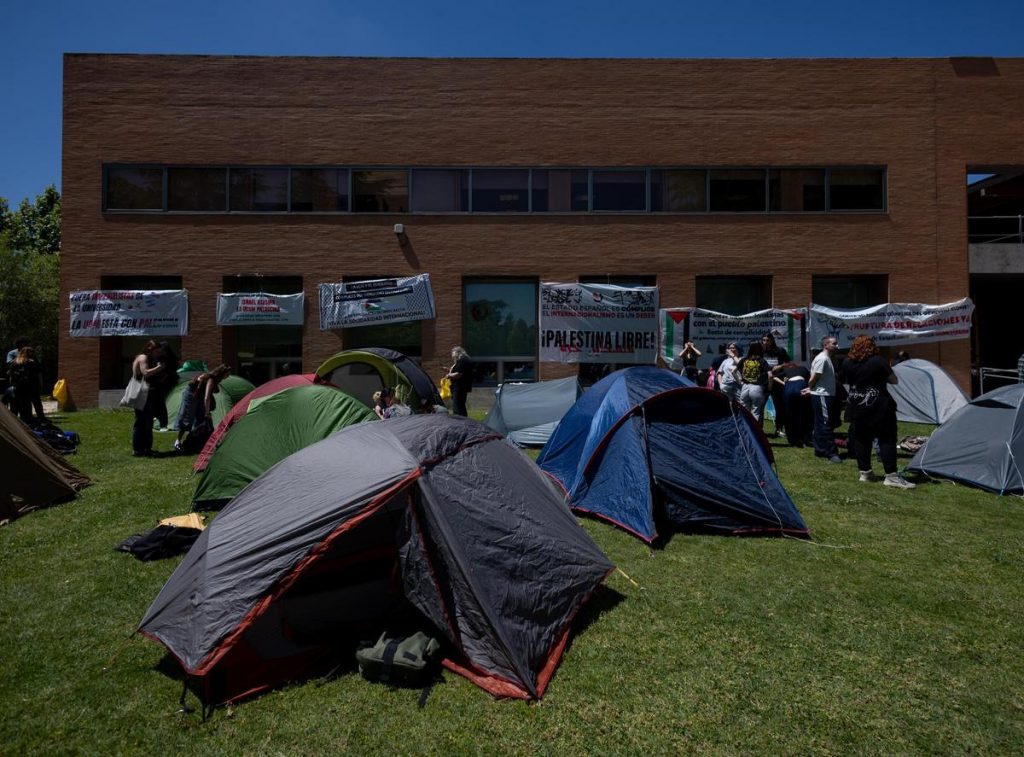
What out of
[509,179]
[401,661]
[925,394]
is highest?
[509,179]

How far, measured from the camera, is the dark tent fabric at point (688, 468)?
5.77 m

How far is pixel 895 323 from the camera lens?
1648cm

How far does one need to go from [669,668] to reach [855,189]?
18.4 m

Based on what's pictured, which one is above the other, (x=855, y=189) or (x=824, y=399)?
(x=855, y=189)

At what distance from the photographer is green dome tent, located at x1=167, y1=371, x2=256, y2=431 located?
36.1ft

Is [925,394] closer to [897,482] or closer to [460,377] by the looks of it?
[897,482]

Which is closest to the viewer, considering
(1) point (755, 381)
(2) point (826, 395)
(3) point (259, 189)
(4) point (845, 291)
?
(2) point (826, 395)

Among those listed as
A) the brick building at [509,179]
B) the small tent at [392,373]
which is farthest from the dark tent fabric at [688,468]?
the brick building at [509,179]

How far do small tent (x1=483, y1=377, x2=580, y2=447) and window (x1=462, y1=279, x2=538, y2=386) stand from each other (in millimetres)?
6585

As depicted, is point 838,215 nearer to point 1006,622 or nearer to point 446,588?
point 1006,622

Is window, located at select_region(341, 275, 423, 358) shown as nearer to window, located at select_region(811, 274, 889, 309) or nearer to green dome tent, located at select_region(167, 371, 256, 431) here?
green dome tent, located at select_region(167, 371, 256, 431)

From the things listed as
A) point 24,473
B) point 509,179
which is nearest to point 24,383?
point 24,473

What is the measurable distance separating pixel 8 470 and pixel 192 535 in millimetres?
2645

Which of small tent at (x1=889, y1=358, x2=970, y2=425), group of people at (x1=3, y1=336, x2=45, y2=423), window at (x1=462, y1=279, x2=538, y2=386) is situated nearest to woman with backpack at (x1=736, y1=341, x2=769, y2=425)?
small tent at (x1=889, y1=358, x2=970, y2=425)
